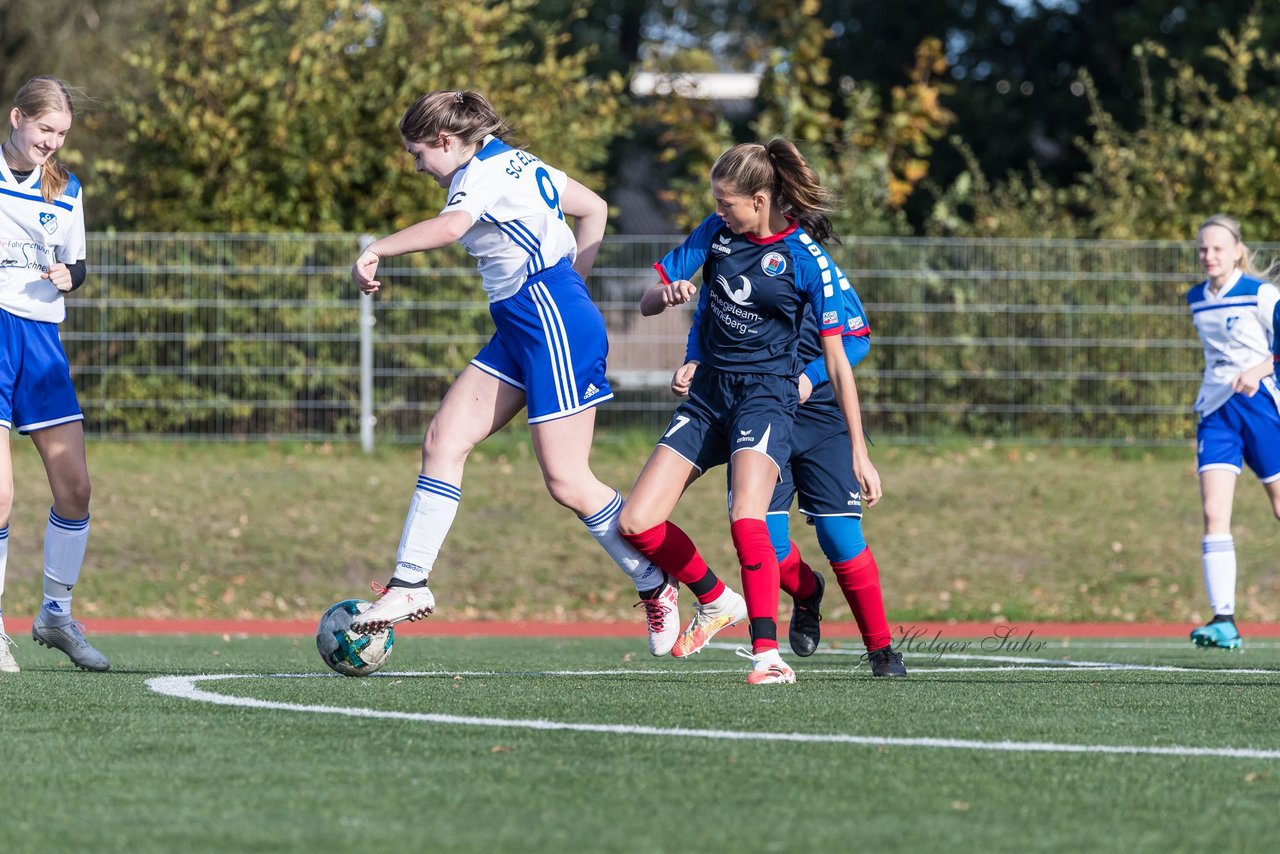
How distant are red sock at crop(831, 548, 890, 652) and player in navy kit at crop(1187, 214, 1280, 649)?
3030 mm

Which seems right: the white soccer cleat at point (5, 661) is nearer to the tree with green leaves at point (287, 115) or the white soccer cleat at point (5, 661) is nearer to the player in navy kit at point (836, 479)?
the player in navy kit at point (836, 479)

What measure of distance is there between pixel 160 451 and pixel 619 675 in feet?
31.2

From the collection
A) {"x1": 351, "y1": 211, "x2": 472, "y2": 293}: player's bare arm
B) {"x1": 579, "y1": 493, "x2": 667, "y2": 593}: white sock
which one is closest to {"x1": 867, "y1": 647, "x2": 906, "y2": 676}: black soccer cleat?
{"x1": 579, "y1": 493, "x2": 667, "y2": 593}: white sock

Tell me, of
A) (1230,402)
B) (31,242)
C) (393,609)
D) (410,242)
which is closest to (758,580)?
(393,609)

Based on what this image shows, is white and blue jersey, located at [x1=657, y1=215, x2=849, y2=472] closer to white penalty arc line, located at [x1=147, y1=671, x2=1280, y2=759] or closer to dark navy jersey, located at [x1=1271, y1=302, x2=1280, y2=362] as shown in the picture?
white penalty arc line, located at [x1=147, y1=671, x2=1280, y2=759]

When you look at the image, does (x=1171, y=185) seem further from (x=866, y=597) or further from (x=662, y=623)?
(x=662, y=623)

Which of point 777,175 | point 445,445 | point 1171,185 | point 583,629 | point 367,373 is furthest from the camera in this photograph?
point 1171,185

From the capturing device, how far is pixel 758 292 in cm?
613

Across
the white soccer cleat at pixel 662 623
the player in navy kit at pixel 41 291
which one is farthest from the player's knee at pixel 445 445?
the player in navy kit at pixel 41 291

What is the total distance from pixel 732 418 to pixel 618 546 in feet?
2.23

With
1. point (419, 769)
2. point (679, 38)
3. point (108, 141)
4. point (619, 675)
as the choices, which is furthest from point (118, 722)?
point (679, 38)

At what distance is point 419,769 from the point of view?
405 centimetres

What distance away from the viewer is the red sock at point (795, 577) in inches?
283

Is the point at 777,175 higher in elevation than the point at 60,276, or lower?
higher
